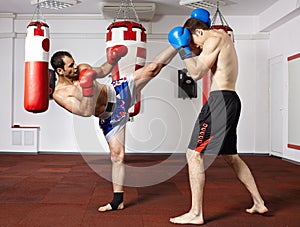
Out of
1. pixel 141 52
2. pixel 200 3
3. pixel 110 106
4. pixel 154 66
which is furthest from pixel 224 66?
→ pixel 200 3

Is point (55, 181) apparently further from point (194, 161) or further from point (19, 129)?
point (19, 129)

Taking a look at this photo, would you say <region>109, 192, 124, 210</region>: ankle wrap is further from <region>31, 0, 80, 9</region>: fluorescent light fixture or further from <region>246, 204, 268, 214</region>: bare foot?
<region>31, 0, 80, 9</region>: fluorescent light fixture

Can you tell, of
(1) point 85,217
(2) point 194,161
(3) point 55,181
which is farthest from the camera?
(3) point 55,181

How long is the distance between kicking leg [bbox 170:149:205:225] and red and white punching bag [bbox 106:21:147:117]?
906mm

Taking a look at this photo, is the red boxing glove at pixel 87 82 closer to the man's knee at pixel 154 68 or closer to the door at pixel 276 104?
the man's knee at pixel 154 68

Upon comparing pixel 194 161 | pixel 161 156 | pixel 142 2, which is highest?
pixel 142 2

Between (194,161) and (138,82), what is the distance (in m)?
0.77

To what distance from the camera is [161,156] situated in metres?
6.74

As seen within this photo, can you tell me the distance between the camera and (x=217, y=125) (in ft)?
7.58

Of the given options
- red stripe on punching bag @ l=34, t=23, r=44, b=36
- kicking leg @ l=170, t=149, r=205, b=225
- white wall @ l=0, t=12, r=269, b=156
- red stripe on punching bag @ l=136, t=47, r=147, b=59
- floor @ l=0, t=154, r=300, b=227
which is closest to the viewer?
kicking leg @ l=170, t=149, r=205, b=225

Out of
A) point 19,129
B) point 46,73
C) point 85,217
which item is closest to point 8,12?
point 19,129

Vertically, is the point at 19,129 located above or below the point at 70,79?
below

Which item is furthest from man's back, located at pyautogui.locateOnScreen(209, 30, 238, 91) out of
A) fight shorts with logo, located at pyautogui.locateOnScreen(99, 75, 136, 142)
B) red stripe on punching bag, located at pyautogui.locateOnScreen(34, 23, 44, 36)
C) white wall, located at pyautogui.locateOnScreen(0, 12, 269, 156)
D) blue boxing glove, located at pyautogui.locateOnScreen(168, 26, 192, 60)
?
white wall, located at pyautogui.locateOnScreen(0, 12, 269, 156)

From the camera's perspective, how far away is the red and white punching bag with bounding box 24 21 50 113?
2.81m
